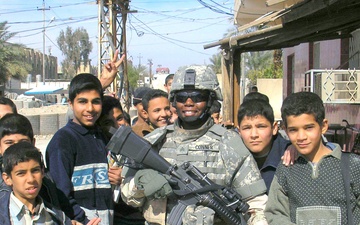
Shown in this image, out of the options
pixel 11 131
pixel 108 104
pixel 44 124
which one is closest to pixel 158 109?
pixel 108 104

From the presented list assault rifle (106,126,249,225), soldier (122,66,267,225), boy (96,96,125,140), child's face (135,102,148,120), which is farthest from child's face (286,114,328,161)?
child's face (135,102,148,120)

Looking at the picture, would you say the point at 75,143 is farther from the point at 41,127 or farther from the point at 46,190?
the point at 41,127

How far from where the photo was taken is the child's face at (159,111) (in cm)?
377

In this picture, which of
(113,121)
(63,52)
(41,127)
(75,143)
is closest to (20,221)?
(75,143)

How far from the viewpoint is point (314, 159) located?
7.98 feet

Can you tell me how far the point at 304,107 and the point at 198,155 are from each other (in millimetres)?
605

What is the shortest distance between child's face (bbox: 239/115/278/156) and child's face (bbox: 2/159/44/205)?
1.25 metres

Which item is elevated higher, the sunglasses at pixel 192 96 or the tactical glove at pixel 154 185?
the sunglasses at pixel 192 96

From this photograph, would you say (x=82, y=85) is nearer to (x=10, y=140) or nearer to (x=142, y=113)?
(x=10, y=140)

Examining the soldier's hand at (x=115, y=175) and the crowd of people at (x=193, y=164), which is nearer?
the crowd of people at (x=193, y=164)

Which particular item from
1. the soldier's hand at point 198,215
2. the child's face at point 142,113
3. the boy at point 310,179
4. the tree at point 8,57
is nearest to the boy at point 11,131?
the soldier's hand at point 198,215

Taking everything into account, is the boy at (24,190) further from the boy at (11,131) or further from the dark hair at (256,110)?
the dark hair at (256,110)

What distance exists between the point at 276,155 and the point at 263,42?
461cm

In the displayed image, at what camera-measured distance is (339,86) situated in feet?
20.9
